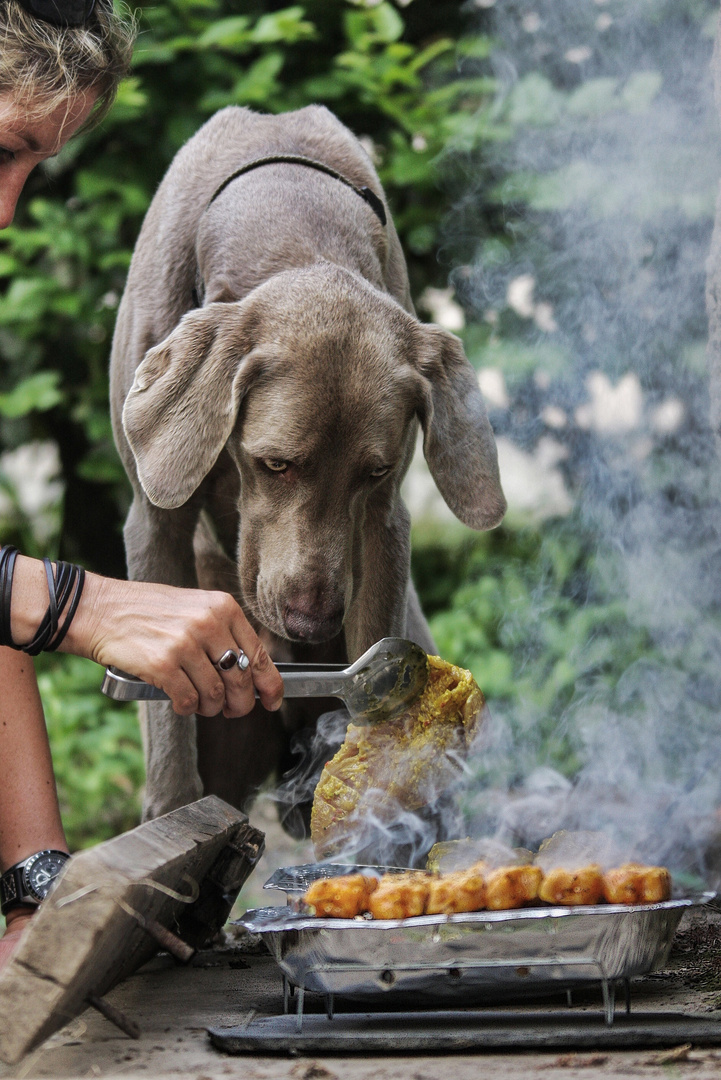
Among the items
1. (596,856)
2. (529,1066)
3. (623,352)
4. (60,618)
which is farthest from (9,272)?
(529,1066)

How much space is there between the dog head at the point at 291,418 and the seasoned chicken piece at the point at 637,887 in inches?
38.2

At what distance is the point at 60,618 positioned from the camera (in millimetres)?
2123

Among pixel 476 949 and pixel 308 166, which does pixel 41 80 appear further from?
pixel 476 949

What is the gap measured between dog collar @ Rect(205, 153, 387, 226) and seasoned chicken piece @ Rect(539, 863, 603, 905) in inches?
Result: 77.2

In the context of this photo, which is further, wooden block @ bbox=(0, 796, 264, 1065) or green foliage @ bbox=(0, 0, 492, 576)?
green foliage @ bbox=(0, 0, 492, 576)

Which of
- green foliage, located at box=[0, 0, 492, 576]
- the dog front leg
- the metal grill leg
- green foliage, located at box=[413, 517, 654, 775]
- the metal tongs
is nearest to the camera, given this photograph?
the metal grill leg

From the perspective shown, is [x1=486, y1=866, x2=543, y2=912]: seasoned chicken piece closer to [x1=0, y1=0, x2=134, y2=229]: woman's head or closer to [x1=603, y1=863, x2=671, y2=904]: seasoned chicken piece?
[x1=603, y1=863, x2=671, y2=904]: seasoned chicken piece

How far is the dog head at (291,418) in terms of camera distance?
2770 millimetres

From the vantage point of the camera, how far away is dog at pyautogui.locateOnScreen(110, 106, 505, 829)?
2.79 m

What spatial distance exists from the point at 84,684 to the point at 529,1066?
4197 millimetres

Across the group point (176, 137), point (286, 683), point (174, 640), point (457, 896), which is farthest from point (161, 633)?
point (176, 137)

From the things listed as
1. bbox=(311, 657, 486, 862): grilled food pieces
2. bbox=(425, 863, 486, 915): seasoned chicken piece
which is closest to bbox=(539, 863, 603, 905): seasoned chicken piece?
bbox=(425, 863, 486, 915): seasoned chicken piece

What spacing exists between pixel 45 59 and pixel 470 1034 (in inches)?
80.9

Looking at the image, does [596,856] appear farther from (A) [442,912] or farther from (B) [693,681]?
(B) [693,681]
